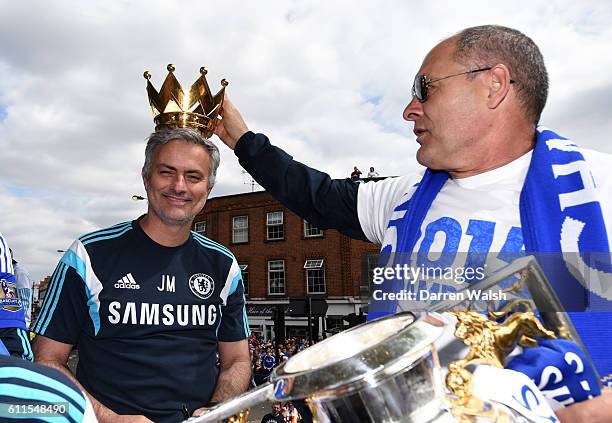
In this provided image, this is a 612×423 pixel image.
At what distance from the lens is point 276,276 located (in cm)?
2694

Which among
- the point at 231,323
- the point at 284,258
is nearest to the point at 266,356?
the point at 284,258

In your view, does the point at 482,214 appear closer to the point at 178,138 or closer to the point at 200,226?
the point at 178,138

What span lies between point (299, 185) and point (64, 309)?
1.30m

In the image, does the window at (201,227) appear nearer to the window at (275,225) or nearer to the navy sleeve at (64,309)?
the window at (275,225)

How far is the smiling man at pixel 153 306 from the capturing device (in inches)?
89.0

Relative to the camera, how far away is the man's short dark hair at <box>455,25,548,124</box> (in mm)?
2002

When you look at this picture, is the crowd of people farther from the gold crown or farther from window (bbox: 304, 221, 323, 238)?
the gold crown

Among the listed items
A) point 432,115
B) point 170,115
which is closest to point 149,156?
point 170,115

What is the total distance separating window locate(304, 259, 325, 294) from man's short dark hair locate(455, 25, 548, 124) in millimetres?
23452

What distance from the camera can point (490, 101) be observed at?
6.48ft

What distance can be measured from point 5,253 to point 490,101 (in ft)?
7.24

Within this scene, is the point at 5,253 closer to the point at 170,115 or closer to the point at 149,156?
the point at 149,156
